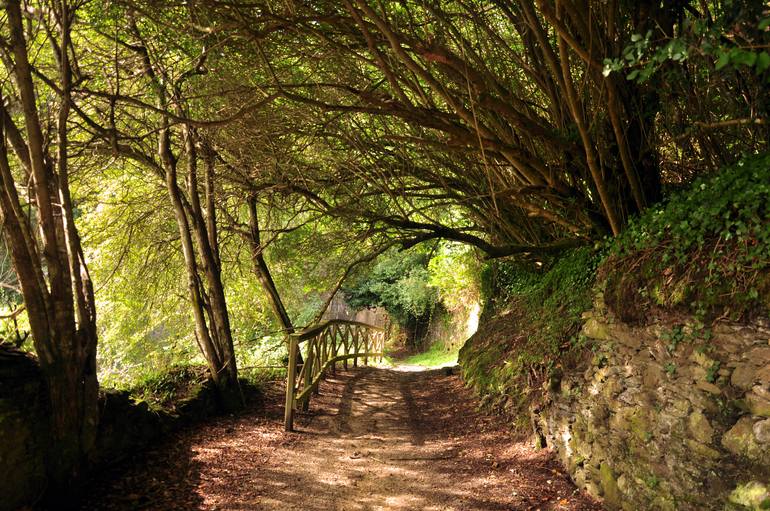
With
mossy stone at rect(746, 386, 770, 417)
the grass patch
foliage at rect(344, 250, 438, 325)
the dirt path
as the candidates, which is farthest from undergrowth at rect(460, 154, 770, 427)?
foliage at rect(344, 250, 438, 325)

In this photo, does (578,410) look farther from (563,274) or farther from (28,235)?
(28,235)

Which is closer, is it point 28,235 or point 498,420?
point 28,235

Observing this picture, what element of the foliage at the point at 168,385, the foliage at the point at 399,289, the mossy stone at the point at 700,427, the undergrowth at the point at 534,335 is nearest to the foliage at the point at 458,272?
the foliage at the point at 399,289

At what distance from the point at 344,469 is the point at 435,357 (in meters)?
13.6

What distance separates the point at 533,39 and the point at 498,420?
4561 mm

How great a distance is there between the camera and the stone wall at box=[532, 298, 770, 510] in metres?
3.10

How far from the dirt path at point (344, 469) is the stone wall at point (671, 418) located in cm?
43

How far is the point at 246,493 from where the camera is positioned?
4.29 meters

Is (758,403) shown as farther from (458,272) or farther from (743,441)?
(458,272)

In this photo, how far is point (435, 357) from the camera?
18.4m

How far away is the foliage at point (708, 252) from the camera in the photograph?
3.35 m

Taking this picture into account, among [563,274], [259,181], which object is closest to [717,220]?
[563,274]

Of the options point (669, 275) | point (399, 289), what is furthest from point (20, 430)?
point (399, 289)

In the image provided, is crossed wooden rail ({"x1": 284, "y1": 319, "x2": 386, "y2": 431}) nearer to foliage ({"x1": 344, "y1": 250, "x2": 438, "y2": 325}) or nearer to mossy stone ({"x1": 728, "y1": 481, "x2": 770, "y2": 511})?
mossy stone ({"x1": 728, "y1": 481, "x2": 770, "y2": 511})
